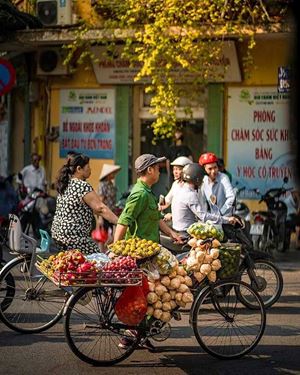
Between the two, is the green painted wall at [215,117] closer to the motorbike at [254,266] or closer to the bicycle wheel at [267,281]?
the motorbike at [254,266]

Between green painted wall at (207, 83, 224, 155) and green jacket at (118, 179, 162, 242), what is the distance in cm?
967

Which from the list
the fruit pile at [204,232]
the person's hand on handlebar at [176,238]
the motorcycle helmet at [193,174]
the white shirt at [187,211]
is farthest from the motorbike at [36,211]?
the fruit pile at [204,232]

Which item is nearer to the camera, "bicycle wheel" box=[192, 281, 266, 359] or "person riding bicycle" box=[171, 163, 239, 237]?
"bicycle wheel" box=[192, 281, 266, 359]

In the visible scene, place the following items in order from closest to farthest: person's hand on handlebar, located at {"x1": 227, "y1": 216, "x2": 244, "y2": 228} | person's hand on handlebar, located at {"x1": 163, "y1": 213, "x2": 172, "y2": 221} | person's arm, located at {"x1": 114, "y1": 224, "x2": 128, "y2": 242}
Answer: person's arm, located at {"x1": 114, "y1": 224, "x2": 128, "y2": 242} → person's hand on handlebar, located at {"x1": 227, "y1": 216, "x2": 244, "y2": 228} → person's hand on handlebar, located at {"x1": 163, "y1": 213, "x2": 172, "y2": 221}

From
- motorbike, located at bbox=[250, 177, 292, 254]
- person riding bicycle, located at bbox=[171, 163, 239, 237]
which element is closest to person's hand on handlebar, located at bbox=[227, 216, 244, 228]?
person riding bicycle, located at bbox=[171, 163, 239, 237]

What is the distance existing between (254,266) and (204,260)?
2.11 m

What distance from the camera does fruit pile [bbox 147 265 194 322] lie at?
5.31 metres

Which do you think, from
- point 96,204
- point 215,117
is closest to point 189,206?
point 96,204

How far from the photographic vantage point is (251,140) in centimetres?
1563

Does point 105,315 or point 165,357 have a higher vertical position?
point 105,315

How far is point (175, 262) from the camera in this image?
216 inches

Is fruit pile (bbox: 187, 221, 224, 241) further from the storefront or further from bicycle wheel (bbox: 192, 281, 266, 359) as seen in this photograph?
the storefront

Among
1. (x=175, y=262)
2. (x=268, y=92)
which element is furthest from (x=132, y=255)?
(x=268, y=92)

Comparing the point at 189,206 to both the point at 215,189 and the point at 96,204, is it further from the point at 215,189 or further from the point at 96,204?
the point at 96,204
